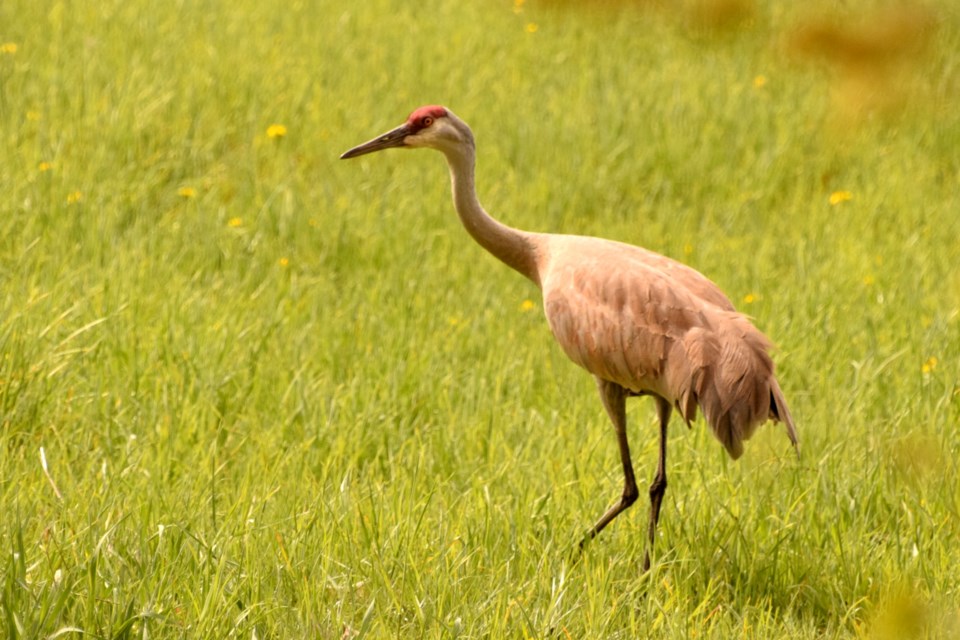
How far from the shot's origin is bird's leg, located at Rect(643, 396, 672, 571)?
3.98 metres

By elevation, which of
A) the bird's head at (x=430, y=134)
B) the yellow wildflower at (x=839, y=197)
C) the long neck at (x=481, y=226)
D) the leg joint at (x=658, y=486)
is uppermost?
the bird's head at (x=430, y=134)

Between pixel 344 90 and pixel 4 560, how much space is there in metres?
5.19

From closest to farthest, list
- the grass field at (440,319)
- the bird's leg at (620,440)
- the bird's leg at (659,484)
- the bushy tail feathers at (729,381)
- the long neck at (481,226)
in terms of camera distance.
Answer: the grass field at (440,319), the bushy tail feathers at (729,381), the bird's leg at (659,484), the bird's leg at (620,440), the long neck at (481,226)

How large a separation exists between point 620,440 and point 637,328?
0.42 m

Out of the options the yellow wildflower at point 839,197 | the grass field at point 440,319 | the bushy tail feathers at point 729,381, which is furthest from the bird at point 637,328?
the yellow wildflower at point 839,197

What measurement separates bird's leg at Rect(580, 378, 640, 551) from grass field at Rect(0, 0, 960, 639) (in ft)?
0.36

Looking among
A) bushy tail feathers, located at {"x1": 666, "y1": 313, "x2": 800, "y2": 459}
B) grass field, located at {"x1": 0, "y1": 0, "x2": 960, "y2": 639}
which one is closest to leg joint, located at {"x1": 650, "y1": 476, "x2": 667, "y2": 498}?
grass field, located at {"x1": 0, "y1": 0, "x2": 960, "y2": 639}

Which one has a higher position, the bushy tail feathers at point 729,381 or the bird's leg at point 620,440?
the bushy tail feathers at point 729,381

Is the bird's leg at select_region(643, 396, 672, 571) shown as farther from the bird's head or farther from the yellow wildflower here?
the yellow wildflower

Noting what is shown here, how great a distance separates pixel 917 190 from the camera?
7.19 m

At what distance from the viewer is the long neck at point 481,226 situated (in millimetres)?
4613

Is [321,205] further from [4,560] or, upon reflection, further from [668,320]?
[4,560]

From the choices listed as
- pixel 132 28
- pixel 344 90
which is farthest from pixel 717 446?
pixel 132 28

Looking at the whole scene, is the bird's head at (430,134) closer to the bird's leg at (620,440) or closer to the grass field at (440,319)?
the grass field at (440,319)
